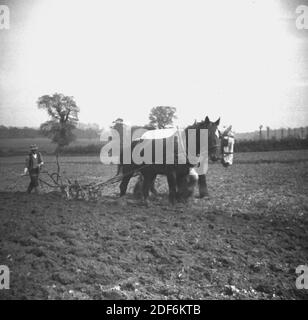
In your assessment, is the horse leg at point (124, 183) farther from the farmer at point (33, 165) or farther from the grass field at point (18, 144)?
the grass field at point (18, 144)

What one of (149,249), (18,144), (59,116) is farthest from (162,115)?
(149,249)

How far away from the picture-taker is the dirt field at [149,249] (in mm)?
3781

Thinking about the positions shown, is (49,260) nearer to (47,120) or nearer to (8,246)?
(8,246)

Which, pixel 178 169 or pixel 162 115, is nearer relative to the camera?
pixel 178 169

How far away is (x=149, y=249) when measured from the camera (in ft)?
15.5

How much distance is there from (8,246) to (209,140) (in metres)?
4.94

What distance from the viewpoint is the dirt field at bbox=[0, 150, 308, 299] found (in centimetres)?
378

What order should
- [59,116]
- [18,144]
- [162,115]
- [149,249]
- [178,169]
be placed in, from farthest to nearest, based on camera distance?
[162,115] < [18,144] < [59,116] < [178,169] < [149,249]

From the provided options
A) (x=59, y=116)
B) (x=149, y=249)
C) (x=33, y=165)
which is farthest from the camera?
(x=59, y=116)

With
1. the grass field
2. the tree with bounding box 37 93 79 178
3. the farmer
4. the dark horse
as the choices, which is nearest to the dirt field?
the dark horse

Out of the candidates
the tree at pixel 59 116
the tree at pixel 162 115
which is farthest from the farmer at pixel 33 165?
the tree at pixel 162 115

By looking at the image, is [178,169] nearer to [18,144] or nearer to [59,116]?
[59,116]

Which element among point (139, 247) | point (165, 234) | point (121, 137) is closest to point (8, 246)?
point (139, 247)
